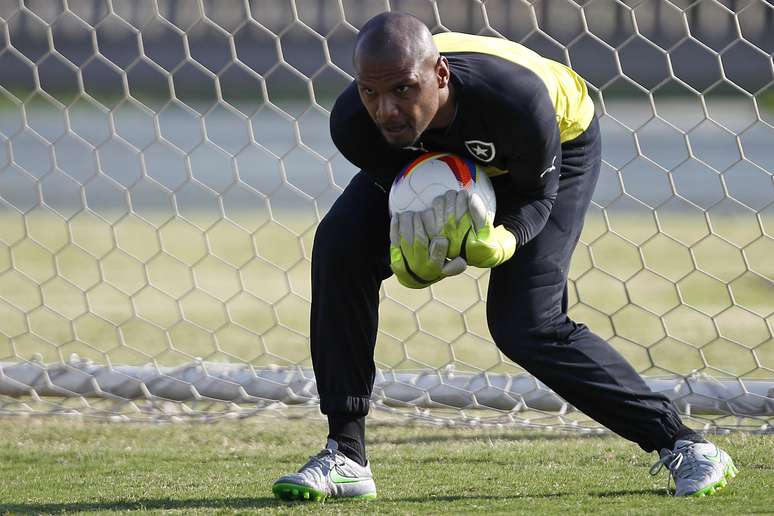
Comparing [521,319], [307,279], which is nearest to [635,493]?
[521,319]

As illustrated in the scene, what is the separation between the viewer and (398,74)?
2213 mm

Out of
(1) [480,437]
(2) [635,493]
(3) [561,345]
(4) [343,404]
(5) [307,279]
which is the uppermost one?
(3) [561,345]

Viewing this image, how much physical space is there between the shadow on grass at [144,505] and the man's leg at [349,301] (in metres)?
0.25

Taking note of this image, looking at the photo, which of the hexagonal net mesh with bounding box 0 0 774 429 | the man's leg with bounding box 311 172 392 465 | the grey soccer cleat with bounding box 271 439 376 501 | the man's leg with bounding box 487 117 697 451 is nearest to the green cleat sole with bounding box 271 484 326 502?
the grey soccer cleat with bounding box 271 439 376 501

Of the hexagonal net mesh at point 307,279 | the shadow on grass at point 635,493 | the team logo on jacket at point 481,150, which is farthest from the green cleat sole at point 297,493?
the hexagonal net mesh at point 307,279

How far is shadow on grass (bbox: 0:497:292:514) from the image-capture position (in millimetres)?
2582

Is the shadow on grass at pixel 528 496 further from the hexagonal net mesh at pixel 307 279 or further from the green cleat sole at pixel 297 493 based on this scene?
the hexagonal net mesh at pixel 307 279

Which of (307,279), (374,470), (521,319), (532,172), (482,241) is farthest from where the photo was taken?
(307,279)

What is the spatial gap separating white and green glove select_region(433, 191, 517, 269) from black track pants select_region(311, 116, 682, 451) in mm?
229

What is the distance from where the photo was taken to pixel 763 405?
139 inches

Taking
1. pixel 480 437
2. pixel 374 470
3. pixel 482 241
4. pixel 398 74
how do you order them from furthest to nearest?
1. pixel 480 437
2. pixel 374 470
3. pixel 482 241
4. pixel 398 74

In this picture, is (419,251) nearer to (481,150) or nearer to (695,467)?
(481,150)

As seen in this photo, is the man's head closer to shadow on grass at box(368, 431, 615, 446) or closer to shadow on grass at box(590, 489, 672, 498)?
shadow on grass at box(590, 489, 672, 498)

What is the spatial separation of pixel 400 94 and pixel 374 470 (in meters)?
1.25
